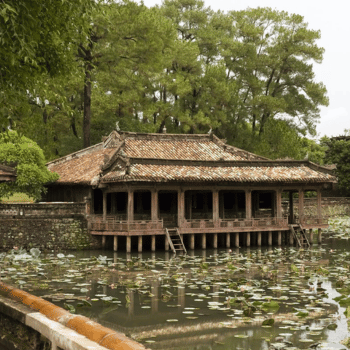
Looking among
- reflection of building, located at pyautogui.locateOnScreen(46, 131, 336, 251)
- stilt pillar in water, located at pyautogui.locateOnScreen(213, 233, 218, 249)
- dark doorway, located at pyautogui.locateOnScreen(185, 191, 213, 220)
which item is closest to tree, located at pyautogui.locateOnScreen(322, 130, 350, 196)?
reflection of building, located at pyautogui.locateOnScreen(46, 131, 336, 251)

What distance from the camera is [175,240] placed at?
1098 inches

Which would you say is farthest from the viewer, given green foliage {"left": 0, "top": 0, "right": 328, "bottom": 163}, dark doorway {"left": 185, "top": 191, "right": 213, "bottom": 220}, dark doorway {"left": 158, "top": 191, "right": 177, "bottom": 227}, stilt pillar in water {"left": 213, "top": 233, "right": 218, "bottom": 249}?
green foliage {"left": 0, "top": 0, "right": 328, "bottom": 163}

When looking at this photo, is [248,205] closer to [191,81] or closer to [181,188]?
[181,188]

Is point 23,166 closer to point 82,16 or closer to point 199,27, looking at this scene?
point 82,16

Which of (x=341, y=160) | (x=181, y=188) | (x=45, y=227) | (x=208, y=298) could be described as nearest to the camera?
(x=208, y=298)

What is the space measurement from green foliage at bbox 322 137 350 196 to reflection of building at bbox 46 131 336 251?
20.9 metres

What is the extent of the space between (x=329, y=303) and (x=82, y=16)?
8.72 metres

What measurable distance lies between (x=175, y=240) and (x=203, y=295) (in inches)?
523

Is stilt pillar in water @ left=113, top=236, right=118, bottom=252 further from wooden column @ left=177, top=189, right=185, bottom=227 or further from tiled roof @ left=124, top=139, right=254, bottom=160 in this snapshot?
tiled roof @ left=124, top=139, right=254, bottom=160

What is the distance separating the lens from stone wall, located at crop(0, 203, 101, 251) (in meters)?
27.2

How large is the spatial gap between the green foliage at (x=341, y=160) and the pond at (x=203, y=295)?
97.0 ft

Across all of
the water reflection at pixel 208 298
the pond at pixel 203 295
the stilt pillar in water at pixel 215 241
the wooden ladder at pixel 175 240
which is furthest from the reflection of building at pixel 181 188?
the water reflection at pixel 208 298

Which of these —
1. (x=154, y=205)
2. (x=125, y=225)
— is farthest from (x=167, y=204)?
(x=125, y=225)

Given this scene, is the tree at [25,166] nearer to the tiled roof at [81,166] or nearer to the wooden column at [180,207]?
the tiled roof at [81,166]
